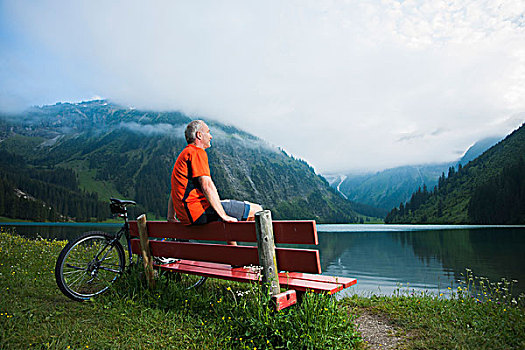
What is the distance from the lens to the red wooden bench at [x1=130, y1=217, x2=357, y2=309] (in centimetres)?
463

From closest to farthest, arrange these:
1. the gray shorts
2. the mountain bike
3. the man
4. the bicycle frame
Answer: the man < the gray shorts < the mountain bike < the bicycle frame

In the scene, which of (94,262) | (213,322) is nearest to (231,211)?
(213,322)

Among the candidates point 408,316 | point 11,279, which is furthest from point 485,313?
point 11,279

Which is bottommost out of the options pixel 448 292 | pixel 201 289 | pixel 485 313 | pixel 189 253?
pixel 448 292

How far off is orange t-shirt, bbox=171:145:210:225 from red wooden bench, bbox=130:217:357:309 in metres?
0.33

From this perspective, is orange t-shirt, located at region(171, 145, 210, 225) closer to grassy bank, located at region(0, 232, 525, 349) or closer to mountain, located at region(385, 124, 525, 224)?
grassy bank, located at region(0, 232, 525, 349)

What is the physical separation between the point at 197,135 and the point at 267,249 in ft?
8.77

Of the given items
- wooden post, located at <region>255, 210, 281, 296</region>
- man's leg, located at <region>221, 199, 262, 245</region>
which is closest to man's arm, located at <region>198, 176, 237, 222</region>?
man's leg, located at <region>221, 199, 262, 245</region>

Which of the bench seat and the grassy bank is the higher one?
the bench seat

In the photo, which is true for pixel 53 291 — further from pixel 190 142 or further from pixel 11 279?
pixel 190 142

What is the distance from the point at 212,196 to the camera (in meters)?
5.59

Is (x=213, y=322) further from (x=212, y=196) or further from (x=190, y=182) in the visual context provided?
(x=190, y=182)

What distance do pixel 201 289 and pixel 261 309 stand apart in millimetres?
2859

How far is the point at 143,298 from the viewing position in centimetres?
626
